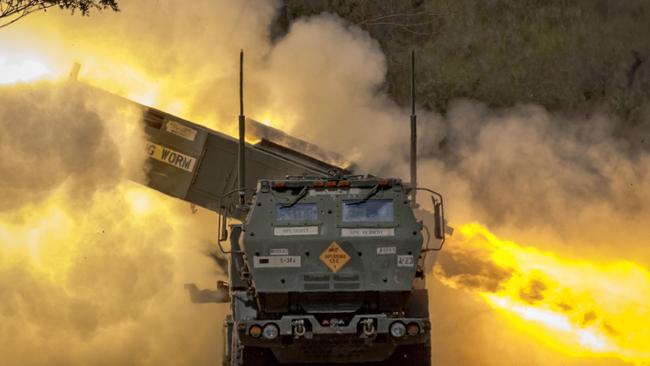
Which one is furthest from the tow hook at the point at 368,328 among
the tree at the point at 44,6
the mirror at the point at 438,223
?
the tree at the point at 44,6

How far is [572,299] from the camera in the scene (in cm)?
1916

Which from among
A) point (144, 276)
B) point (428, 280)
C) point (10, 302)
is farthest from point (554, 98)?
point (10, 302)

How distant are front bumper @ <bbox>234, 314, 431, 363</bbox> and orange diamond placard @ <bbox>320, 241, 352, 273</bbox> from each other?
27.5 inches

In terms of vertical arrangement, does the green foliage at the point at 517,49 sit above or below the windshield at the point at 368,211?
→ above

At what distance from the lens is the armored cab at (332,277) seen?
15.2m

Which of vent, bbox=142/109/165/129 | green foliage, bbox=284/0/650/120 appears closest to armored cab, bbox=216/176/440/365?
vent, bbox=142/109/165/129

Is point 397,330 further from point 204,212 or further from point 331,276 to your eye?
point 204,212

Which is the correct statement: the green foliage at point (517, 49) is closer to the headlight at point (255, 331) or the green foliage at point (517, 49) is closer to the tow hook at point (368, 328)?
the tow hook at point (368, 328)

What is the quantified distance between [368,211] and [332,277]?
1050 millimetres

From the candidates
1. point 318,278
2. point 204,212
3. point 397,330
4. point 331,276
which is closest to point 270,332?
point 318,278

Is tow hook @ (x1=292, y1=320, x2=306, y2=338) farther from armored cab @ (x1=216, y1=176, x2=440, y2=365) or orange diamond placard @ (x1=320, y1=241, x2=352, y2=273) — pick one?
orange diamond placard @ (x1=320, y1=241, x2=352, y2=273)

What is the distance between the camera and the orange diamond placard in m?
15.5

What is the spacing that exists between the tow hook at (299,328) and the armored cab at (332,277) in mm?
12

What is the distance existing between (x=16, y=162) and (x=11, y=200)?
2.10ft
